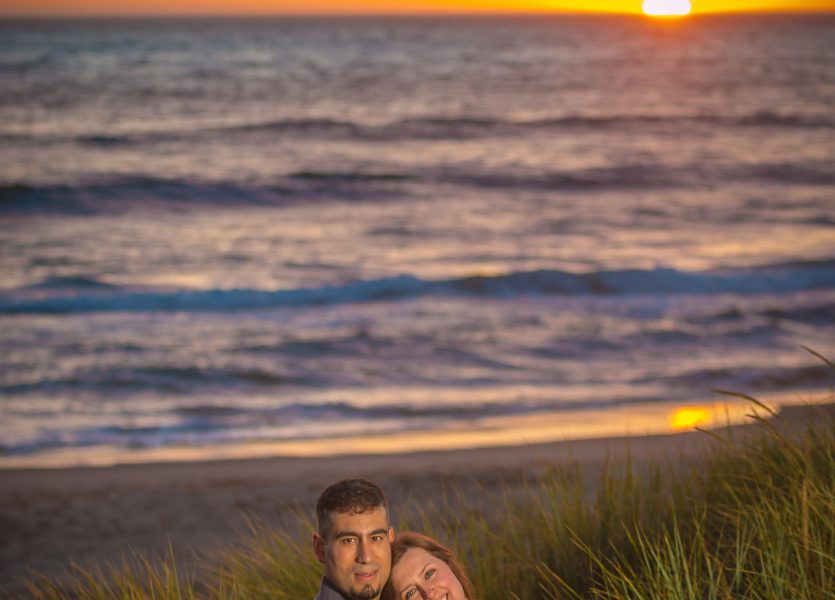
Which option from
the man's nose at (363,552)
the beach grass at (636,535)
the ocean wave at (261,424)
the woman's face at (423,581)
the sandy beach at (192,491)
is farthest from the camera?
the ocean wave at (261,424)

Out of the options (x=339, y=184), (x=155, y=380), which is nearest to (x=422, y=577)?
(x=155, y=380)

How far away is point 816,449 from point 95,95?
1626 inches

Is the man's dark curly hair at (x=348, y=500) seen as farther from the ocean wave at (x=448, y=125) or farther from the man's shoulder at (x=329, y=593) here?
the ocean wave at (x=448, y=125)

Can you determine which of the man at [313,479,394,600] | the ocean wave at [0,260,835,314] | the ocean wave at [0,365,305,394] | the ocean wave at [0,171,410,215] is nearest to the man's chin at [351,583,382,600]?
the man at [313,479,394,600]

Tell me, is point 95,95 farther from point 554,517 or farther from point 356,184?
point 554,517

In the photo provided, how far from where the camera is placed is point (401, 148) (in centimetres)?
3188

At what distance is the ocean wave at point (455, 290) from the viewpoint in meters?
15.0

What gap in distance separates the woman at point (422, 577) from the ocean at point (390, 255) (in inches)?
235

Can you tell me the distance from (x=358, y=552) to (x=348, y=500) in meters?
0.14

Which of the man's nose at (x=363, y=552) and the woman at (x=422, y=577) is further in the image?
the woman at (x=422, y=577)

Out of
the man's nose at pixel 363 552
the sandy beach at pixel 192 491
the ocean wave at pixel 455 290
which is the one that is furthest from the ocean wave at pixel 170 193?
the man's nose at pixel 363 552

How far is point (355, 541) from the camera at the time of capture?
9.95 feet

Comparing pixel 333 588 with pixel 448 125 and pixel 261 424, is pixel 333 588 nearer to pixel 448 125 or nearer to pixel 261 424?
pixel 261 424

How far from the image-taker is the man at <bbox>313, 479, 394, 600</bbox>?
3021 millimetres
